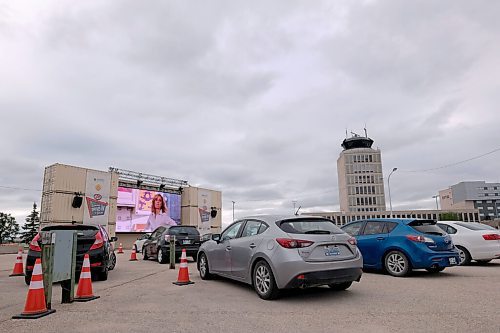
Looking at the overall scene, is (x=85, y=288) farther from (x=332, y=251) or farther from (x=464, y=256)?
(x=464, y=256)

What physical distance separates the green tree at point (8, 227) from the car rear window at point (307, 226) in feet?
299

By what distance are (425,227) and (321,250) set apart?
4.12 metres

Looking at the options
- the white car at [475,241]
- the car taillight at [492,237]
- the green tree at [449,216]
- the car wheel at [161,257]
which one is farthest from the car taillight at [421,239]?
the green tree at [449,216]

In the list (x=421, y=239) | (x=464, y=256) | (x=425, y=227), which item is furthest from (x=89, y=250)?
(x=464, y=256)

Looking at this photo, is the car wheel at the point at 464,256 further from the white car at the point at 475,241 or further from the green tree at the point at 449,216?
the green tree at the point at 449,216

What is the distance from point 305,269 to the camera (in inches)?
222

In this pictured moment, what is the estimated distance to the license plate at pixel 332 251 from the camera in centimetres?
593

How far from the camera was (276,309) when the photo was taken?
17.3ft

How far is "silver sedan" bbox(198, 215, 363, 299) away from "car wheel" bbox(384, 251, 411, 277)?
8.17 ft

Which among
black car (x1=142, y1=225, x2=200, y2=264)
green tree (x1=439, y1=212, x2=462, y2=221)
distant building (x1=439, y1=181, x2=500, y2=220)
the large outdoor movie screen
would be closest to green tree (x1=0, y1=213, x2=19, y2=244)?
the large outdoor movie screen

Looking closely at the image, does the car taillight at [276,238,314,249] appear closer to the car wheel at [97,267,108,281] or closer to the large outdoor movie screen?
the car wheel at [97,267,108,281]

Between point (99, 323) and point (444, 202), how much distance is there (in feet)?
563

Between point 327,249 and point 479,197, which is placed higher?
point 479,197

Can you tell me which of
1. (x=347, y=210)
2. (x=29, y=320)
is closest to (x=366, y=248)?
(x=29, y=320)
